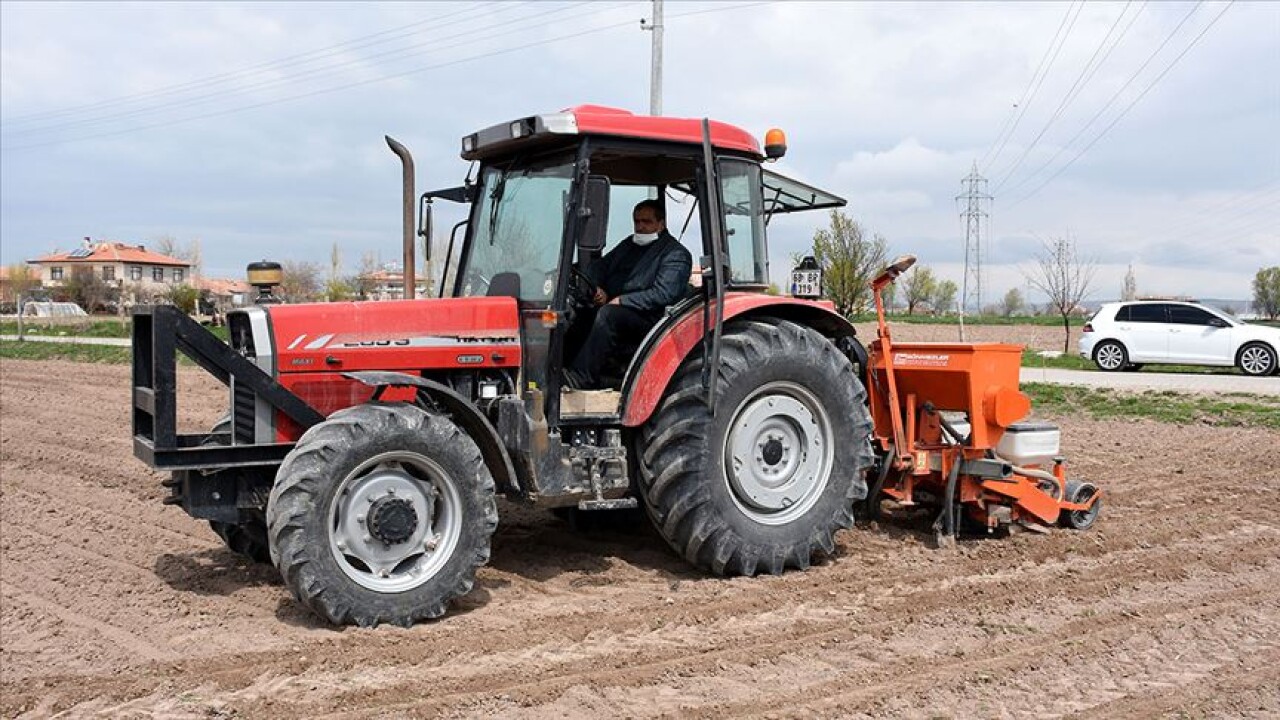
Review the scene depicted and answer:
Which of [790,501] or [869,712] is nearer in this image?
[869,712]

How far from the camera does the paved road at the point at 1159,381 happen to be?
16.1 metres

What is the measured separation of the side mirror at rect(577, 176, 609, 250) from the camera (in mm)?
5398

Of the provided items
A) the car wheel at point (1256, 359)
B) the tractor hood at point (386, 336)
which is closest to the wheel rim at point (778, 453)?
the tractor hood at point (386, 336)

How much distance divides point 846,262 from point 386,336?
1686 cm

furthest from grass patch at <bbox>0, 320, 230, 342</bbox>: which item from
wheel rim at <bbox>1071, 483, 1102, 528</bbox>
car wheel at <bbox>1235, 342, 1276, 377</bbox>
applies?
wheel rim at <bbox>1071, 483, 1102, 528</bbox>

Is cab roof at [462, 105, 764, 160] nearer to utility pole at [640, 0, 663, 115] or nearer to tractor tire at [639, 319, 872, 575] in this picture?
tractor tire at [639, 319, 872, 575]

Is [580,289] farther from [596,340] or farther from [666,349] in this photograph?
[666,349]

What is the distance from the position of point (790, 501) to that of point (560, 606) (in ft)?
4.98

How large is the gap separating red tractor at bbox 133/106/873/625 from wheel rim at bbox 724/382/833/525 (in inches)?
0.5

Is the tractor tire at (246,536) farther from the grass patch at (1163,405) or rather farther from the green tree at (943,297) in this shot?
the green tree at (943,297)

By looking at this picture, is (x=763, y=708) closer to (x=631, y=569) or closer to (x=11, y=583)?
(x=631, y=569)

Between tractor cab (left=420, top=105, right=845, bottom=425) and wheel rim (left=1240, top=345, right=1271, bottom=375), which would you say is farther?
wheel rim (left=1240, top=345, right=1271, bottom=375)

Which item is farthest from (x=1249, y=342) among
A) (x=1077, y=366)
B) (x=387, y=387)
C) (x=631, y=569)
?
(x=387, y=387)

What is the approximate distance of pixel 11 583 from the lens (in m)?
6.09
